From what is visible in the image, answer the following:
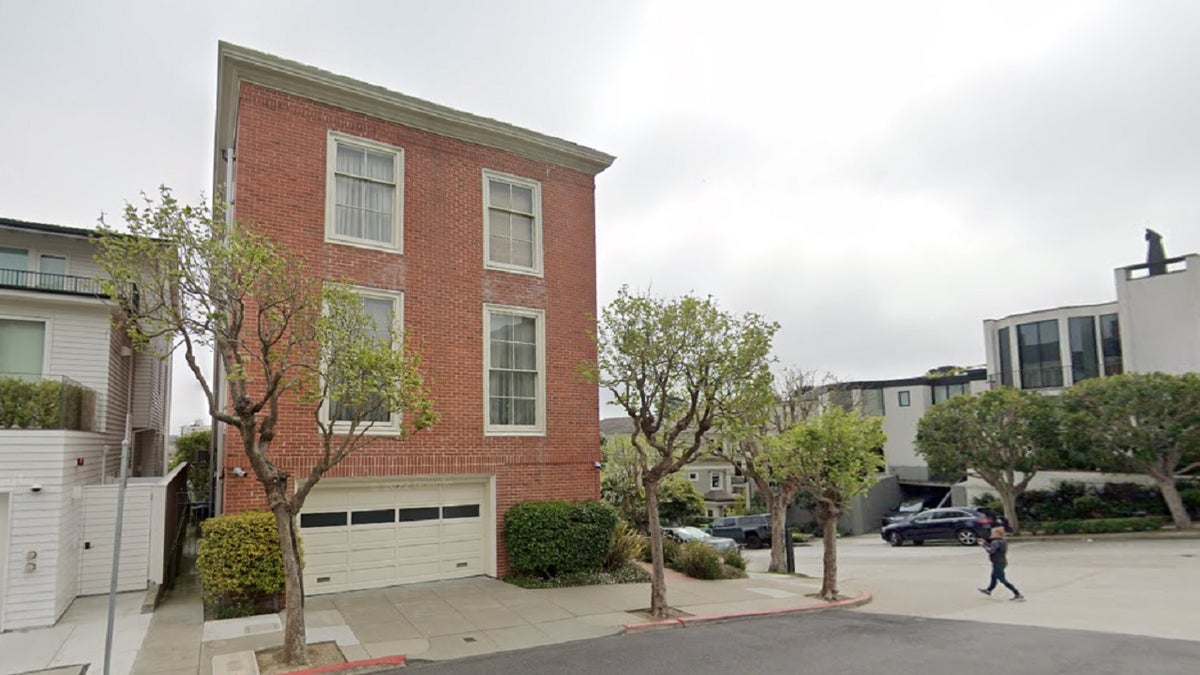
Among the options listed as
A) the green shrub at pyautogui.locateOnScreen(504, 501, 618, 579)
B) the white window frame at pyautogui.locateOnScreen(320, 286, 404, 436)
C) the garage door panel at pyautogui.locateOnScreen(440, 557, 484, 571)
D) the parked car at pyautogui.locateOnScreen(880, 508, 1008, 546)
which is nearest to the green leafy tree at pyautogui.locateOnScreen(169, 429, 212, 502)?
the white window frame at pyautogui.locateOnScreen(320, 286, 404, 436)

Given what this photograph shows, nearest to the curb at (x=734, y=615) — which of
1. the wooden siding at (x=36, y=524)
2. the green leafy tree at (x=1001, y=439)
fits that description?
the wooden siding at (x=36, y=524)

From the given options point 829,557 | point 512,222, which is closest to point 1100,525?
point 829,557

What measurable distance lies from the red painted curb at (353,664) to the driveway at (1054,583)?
9330 millimetres

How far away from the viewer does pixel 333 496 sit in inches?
549

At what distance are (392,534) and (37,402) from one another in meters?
6.25

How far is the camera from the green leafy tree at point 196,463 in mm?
28942

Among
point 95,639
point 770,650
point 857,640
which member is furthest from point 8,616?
point 857,640

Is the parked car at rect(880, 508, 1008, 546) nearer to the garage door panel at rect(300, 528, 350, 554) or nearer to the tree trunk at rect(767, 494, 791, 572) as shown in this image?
the tree trunk at rect(767, 494, 791, 572)

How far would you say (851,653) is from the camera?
1039 cm

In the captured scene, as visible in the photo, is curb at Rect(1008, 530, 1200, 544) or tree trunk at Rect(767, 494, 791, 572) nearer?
tree trunk at Rect(767, 494, 791, 572)

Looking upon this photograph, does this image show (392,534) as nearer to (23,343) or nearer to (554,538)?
(554,538)

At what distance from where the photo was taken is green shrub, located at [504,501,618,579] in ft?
49.3

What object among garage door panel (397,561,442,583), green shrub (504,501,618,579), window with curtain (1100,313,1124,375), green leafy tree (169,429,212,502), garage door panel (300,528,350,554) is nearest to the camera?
garage door panel (300,528,350,554)

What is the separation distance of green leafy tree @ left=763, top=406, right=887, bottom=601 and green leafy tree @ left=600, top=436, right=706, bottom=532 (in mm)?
5915
